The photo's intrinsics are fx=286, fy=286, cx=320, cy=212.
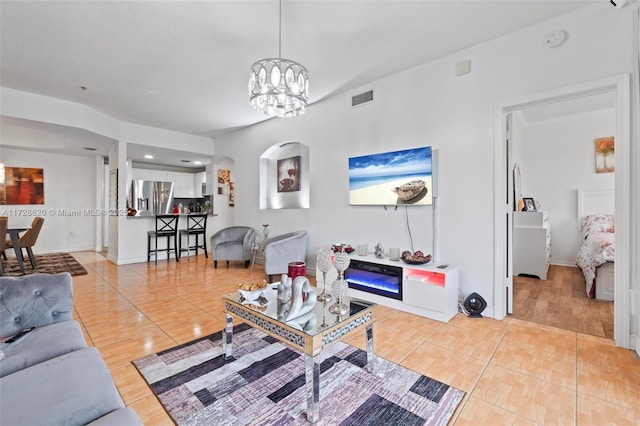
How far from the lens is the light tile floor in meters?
1.65

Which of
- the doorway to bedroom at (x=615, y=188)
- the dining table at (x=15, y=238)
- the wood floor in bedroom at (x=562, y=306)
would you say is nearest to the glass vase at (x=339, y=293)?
the doorway to bedroom at (x=615, y=188)

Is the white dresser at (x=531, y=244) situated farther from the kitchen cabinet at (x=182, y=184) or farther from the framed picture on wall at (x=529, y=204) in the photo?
the kitchen cabinet at (x=182, y=184)

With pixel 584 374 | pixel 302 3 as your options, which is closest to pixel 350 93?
pixel 302 3

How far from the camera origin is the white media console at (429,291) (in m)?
2.89

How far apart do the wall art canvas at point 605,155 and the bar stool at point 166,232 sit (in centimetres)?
823

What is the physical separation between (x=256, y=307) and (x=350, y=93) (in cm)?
336

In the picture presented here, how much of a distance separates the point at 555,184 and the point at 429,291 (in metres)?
4.48

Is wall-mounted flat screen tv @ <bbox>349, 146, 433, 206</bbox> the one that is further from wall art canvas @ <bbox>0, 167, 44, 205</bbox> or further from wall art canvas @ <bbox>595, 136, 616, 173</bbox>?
wall art canvas @ <bbox>0, 167, 44, 205</bbox>

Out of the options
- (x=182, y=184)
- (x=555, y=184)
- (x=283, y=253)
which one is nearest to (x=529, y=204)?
(x=555, y=184)

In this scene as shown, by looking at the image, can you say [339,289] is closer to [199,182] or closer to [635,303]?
[635,303]

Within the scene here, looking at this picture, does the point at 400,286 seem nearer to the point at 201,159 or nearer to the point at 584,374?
the point at 584,374

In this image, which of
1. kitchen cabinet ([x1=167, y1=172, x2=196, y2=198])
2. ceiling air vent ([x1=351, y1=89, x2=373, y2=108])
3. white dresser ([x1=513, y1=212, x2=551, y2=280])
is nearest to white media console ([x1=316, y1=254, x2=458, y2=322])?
Result: ceiling air vent ([x1=351, y1=89, x2=373, y2=108])

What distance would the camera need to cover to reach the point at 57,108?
4.53m

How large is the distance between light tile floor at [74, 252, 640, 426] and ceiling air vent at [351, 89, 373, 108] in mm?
2757
